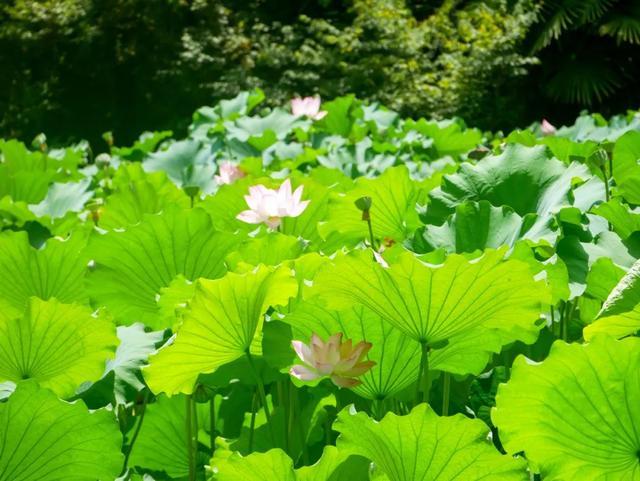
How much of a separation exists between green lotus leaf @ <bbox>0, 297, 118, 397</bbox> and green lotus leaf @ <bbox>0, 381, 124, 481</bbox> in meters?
0.15

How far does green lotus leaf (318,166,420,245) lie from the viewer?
4.67ft

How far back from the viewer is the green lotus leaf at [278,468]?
2.45 feet

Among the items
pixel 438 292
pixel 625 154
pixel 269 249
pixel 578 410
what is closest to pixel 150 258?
pixel 269 249

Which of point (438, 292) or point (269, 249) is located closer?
point (438, 292)

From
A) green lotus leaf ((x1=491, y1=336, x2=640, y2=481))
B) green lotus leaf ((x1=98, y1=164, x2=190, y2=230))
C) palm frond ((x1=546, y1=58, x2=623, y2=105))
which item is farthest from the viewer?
palm frond ((x1=546, y1=58, x2=623, y2=105))

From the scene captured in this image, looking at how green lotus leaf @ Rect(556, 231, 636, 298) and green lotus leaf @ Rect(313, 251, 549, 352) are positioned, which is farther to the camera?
green lotus leaf @ Rect(556, 231, 636, 298)

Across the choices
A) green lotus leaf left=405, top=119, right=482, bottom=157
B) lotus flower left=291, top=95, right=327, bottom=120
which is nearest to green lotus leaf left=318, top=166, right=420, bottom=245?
green lotus leaf left=405, top=119, right=482, bottom=157

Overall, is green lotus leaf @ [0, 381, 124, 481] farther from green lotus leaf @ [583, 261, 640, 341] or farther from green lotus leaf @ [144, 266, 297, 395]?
green lotus leaf @ [583, 261, 640, 341]

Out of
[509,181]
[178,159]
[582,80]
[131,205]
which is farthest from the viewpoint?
[582,80]

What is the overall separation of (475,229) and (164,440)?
44 cm

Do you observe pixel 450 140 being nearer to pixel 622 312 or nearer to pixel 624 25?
pixel 622 312

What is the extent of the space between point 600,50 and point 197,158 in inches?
343

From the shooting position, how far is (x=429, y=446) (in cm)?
74

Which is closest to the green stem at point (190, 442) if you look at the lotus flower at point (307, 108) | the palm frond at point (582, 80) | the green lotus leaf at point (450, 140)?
the green lotus leaf at point (450, 140)
